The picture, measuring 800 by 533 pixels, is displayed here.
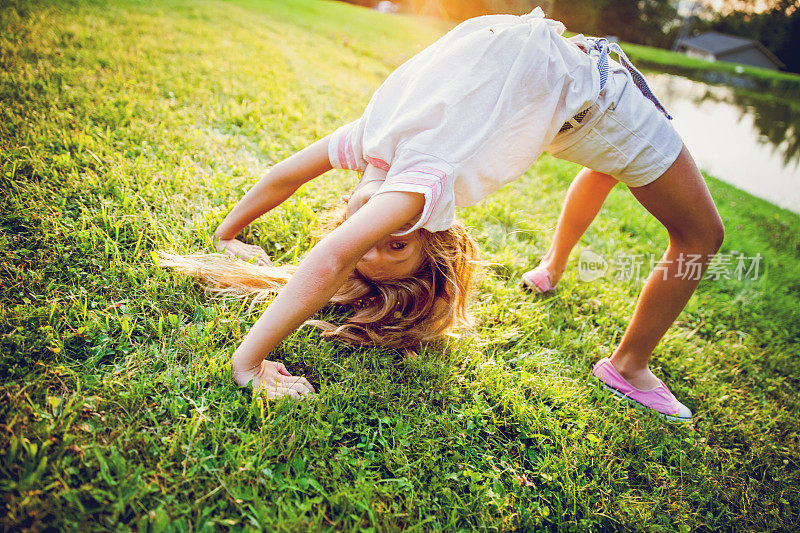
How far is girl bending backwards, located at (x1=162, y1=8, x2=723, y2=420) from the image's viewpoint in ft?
4.56

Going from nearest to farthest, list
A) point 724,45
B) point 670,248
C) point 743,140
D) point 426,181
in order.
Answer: point 426,181, point 670,248, point 743,140, point 724,45

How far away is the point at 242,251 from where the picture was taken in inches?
84.2

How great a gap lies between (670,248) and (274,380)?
1.76 m

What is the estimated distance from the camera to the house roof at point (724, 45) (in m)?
47.2

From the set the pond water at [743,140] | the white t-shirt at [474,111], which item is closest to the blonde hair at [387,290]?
the white t-shirt at [474,111]

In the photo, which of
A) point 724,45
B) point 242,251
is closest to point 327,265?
point 242,251

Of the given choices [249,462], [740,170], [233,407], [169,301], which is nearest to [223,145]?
[169,301]

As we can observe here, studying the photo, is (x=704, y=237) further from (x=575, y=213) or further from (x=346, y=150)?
(x=346, y=150)

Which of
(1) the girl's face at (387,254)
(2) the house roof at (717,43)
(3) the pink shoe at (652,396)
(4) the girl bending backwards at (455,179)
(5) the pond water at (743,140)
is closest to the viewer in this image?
(4) the girl bending backwards at (455,179)

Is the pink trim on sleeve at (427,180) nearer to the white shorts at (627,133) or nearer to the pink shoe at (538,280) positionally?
the white shorts at (627,133)

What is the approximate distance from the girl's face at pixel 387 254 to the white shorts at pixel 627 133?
2.54 feet

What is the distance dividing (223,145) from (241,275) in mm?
1665

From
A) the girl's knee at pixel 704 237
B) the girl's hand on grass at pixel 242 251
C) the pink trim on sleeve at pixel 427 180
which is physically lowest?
the girl's hand on grass at pixel 242 251

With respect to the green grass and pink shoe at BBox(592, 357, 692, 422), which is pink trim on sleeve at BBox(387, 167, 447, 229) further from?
pink shoe at BBox(592, 357, 692, 422)
